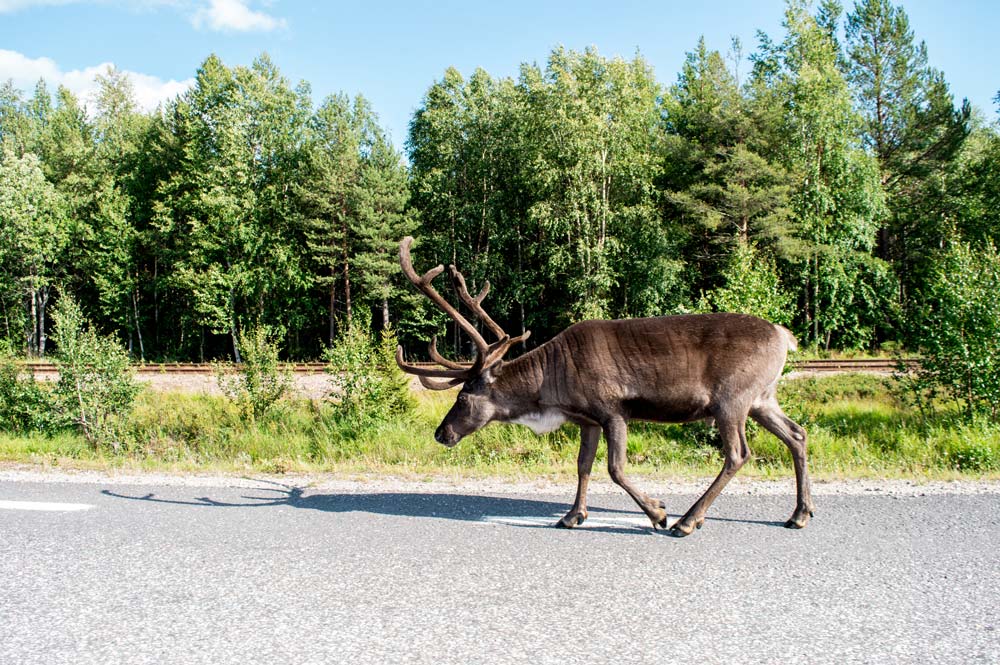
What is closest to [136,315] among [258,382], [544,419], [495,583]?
[258,382]

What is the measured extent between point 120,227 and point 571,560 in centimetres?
4150

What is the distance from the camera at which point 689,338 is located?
553cm

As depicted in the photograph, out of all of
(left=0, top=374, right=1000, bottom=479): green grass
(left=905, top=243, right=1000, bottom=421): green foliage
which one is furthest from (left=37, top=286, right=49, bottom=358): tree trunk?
(left=905, top=243, right=1000, bottom=421): green foliage

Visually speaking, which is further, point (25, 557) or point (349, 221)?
point (349, 221)

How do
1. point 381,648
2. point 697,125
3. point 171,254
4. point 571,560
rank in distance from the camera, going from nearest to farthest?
point 381,648 < point 571,560 < point 697,125 < point 171,254

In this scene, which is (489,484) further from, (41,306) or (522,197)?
(41,306)

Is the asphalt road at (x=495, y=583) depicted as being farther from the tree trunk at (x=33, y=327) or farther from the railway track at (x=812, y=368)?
the tree trunk at (x=33, y=327)

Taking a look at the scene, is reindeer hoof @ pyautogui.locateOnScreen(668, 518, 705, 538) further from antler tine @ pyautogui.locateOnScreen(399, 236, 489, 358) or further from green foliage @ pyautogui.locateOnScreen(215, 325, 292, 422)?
green foliage @ pyautogui.locateOnScreen(215, 325, 292, 422)

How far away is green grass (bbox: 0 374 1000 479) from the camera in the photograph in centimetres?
748

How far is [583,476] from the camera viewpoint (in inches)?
220

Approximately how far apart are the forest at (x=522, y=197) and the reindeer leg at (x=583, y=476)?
21.6m

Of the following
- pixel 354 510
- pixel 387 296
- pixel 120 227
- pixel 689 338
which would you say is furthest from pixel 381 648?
pixel 120 227

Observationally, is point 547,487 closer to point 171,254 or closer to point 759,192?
point 759,192

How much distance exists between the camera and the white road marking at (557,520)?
5285 mm
